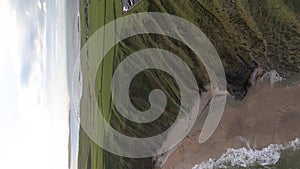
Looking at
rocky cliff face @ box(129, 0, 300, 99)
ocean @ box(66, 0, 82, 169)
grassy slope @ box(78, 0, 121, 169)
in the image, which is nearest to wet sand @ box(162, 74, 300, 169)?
rocky cliff face @ box(129, 0, 300, 99)

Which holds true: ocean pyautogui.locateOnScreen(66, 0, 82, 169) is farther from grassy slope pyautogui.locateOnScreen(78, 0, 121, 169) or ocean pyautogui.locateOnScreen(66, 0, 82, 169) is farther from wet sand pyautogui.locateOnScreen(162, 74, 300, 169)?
wet sand pyautogui.locateOnScreen(162, 74, 300, 169)

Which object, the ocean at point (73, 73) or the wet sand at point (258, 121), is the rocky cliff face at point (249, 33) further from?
the ocean at point (73, 73)

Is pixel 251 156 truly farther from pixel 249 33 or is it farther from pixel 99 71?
pixel 99 71

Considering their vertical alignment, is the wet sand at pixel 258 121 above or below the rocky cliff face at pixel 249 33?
below

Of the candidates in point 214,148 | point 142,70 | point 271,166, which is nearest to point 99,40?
point 142,70

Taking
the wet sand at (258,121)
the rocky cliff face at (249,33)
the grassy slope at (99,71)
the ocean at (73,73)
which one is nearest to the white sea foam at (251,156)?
the wet sand at (258,121)

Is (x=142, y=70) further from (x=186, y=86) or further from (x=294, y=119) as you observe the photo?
(x=294, y=119)
